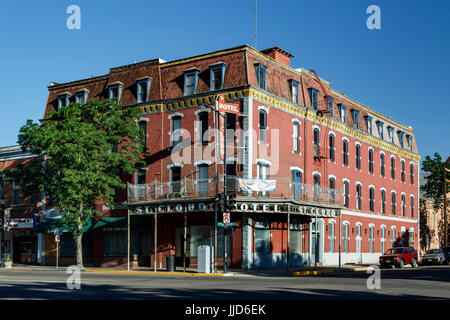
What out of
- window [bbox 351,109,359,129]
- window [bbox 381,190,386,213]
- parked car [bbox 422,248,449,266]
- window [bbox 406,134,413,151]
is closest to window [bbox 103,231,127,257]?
window [bbox 351,109,359,129]

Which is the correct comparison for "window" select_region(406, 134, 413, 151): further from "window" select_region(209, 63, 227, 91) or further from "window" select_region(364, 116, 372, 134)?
"window" select_region(209, 63, 227, 91)

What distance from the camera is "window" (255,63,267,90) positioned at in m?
37.7

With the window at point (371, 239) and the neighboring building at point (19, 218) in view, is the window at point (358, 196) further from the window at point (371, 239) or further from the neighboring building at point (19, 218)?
the neighboring building at point (19, 218)

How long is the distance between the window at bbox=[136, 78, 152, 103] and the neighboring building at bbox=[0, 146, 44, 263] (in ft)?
39.9

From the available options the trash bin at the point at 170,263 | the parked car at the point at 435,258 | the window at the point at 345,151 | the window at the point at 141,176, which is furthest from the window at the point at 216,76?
the parked car at the point at 435,258

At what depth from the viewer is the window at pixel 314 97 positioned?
43562 millimetres

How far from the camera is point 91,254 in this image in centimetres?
4291

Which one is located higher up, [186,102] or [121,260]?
[186,102]

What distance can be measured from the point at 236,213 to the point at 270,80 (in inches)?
372

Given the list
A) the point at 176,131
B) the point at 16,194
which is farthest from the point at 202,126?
the point at 16,194

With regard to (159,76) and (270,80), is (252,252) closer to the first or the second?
(270,80)

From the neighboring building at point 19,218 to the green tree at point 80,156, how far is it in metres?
8.50

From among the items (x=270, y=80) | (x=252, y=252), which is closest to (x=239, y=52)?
(x=270, y=80)

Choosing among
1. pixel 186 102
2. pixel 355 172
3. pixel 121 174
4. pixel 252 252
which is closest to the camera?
pixel 252 252
